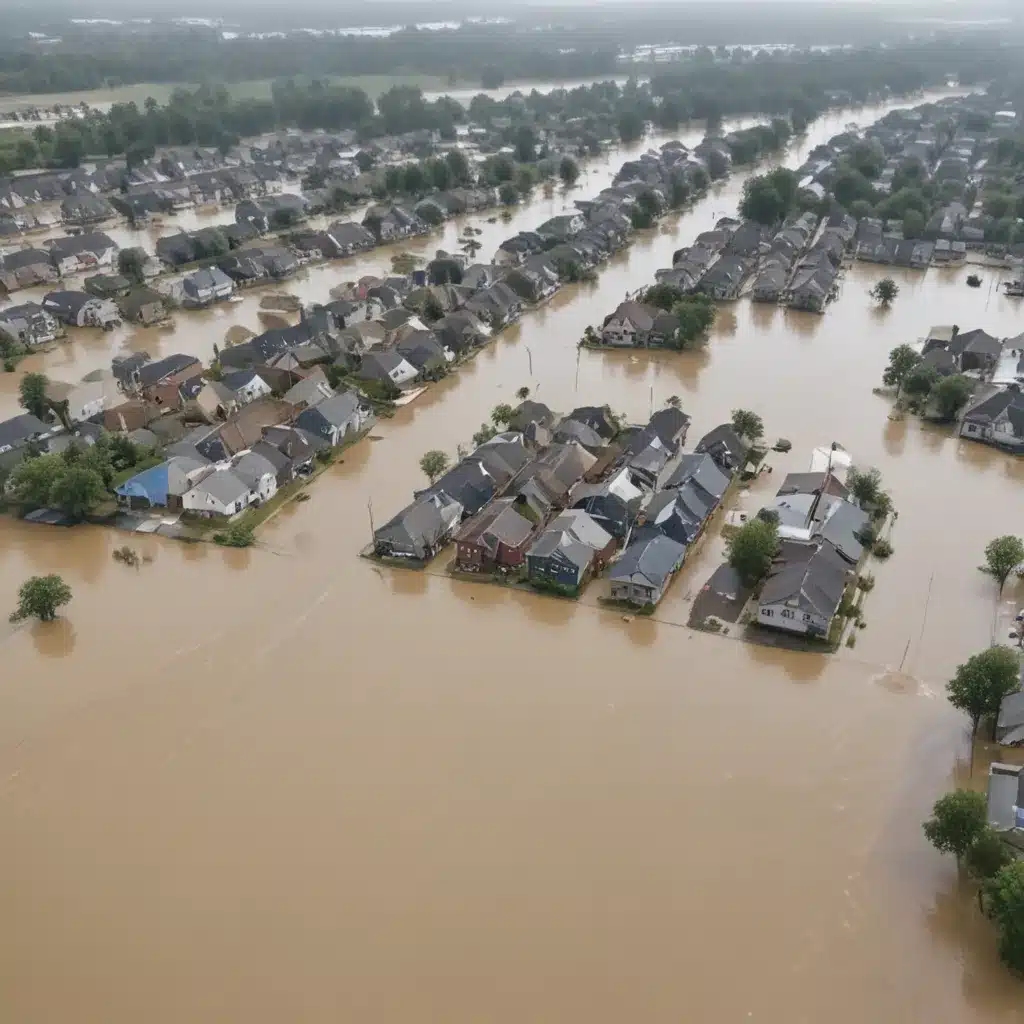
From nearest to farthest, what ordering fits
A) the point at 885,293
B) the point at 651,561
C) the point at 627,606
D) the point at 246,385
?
the point at 627,606 → the point at 651,561 → the point at 246,385 → the point at 885,293

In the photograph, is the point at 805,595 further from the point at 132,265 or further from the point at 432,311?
the point at 132,265

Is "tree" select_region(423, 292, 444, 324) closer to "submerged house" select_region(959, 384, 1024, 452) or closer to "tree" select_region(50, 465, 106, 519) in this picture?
"tree" select_region(50, 465, 106, 519)

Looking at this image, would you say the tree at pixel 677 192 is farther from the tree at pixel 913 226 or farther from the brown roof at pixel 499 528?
the brown roof at pixel 499 528

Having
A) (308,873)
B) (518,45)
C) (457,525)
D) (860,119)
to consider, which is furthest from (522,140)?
(518,45)

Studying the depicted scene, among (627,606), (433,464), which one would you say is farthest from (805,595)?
(433,464)

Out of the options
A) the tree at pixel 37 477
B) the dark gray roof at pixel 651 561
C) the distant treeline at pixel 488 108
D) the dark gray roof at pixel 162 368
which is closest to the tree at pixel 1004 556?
the dark gray roof at pixel 651 561

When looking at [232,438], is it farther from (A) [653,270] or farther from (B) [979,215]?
(B) [979,215]
